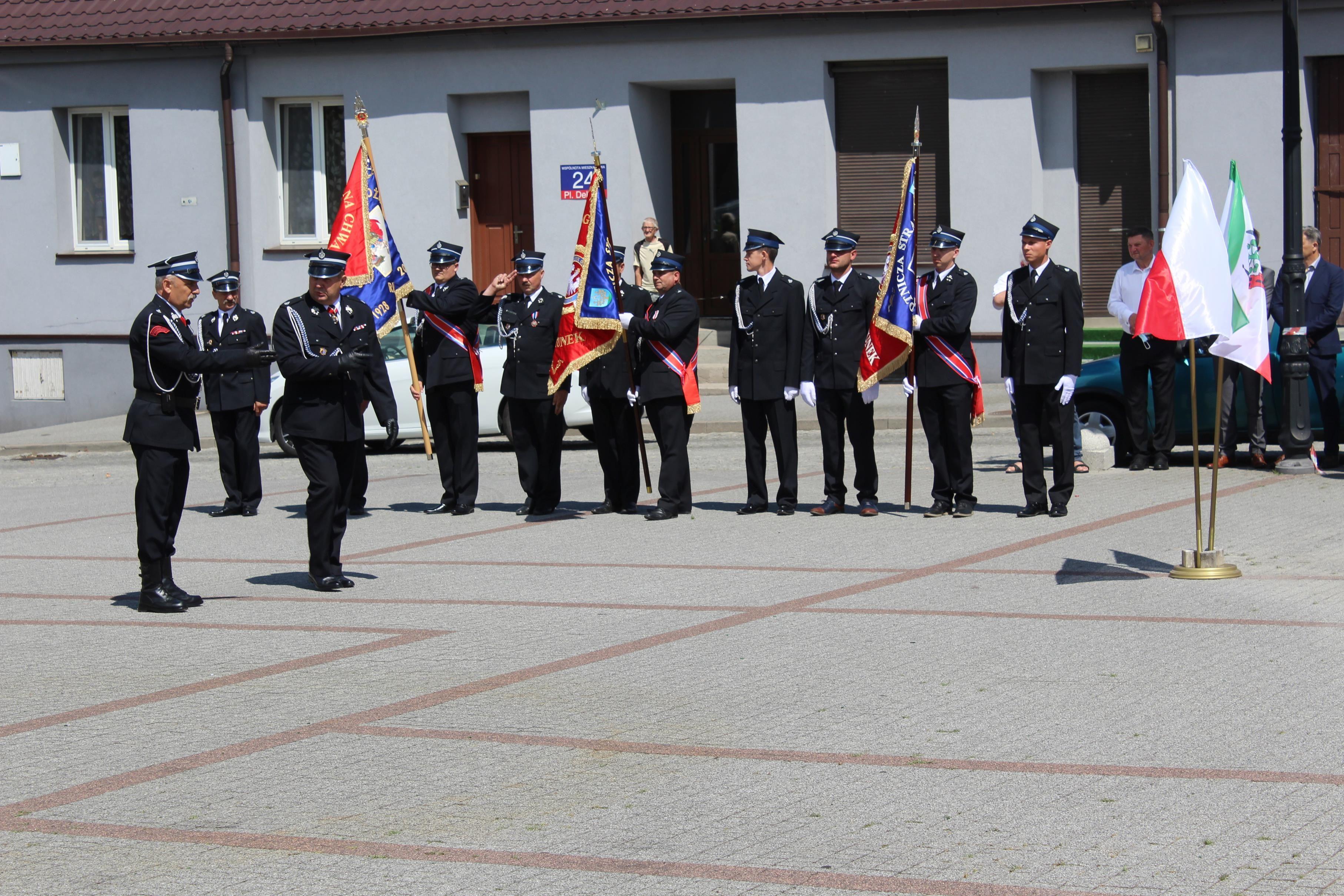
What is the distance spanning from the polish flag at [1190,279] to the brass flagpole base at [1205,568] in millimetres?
1198

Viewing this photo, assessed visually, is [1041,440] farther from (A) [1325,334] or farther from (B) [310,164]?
(B) [310,164]

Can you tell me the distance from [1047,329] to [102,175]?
684 inches

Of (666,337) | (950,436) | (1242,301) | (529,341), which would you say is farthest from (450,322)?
(1242,301)

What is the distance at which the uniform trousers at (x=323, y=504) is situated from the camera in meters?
10.2

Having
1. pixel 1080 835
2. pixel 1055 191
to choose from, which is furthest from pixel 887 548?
pixel 1055 191

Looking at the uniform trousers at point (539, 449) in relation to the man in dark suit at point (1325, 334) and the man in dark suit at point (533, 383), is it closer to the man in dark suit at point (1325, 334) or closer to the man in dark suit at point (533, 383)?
the man in dark suit at point (533, 383)

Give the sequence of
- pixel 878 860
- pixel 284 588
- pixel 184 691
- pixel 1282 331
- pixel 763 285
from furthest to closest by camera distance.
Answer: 1. pixel 1282 331
2. pixel 763 285
3. pixel 284 588
4. pixel 184 691
5. pixel 878 860

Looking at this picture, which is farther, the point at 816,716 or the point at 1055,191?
the point at 1055,191

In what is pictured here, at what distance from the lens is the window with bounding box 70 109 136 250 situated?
25.4 meters

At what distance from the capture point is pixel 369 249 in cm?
1438

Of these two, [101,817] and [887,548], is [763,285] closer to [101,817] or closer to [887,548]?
[887,548]

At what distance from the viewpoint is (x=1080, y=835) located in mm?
5363

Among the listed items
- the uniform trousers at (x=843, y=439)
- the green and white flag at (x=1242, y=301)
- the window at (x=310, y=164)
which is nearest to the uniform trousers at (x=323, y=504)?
the uniform trousers at (x=843, y=439)

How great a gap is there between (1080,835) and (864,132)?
18.1 metres
